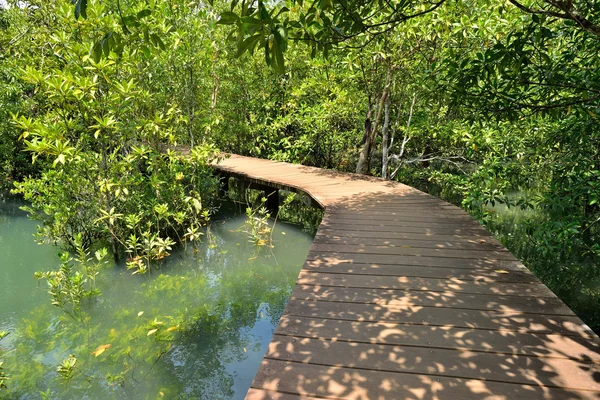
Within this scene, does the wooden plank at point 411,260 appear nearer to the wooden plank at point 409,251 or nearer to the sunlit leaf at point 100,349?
the wooden plank at point 409,251

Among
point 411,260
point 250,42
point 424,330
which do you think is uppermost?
point 250,42

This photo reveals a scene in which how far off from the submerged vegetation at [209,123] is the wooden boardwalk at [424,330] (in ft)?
3.47

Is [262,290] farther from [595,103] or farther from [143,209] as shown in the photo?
[595,103]

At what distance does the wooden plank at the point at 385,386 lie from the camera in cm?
157

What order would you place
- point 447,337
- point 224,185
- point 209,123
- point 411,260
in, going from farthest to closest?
1. point 224,185
2. point 209,123
3. point 411,260
4. point 447,337

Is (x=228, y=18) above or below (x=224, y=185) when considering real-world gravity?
above

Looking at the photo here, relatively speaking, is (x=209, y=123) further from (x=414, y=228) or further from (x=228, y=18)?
(x=228, y=18)

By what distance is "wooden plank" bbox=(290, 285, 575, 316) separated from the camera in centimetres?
226

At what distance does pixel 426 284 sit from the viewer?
260 centimetres

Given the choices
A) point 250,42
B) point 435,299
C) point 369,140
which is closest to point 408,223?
point 435,299

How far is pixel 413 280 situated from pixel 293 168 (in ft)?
17.1

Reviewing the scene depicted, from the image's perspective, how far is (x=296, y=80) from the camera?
915cm

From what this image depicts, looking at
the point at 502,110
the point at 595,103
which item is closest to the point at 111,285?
the point at 502,110

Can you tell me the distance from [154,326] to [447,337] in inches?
107
